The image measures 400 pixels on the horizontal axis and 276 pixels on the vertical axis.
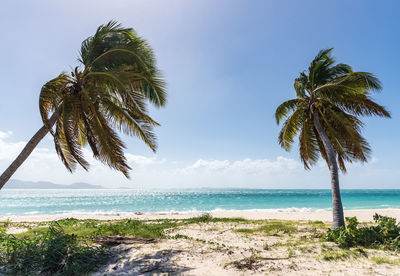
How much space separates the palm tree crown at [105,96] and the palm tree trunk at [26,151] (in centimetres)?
19

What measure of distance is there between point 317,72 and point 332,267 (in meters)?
7.57

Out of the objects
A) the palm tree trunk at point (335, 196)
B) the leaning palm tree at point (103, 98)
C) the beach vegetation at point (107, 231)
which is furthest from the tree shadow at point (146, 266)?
the palm tree trunk at point (335, 196)

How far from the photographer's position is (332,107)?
30.0ft

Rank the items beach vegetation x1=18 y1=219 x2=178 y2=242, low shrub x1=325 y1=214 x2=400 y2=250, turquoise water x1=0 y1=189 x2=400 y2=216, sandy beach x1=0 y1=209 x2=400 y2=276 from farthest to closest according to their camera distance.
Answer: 1. turquoise water x1=0 y1=189 x2=400 y2=216
2. beach vegetation x1=18 y1=219 x2=178 y2=242
3. low shrub x1=325 y1=214 x2=400 y2=250
4. sandy beach x1=0 y1=209 x2=400 y2=276

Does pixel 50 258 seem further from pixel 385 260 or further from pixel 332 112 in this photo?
pixel 332 112

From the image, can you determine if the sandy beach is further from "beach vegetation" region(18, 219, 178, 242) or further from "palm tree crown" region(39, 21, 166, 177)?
"palm tree crown" region(39, 21, 166, 177)

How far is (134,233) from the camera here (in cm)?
778

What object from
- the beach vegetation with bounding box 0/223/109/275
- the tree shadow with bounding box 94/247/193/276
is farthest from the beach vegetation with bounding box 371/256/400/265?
the beach vegetation with bounding box 0/223/109/275

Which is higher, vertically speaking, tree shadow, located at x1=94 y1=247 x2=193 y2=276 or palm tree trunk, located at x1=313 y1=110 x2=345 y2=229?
palm tree trunk, located at x1=313 y1=110 x2=345 y2=229

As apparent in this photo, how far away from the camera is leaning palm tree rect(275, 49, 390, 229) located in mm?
7832

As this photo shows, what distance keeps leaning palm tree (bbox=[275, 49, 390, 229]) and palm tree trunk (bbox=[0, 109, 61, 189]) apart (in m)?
9.20

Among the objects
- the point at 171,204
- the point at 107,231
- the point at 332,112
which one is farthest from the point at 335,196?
the point at 171,204

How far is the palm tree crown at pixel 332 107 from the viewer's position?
7.98m

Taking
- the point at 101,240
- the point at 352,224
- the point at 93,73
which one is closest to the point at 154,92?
the point at 93,73
